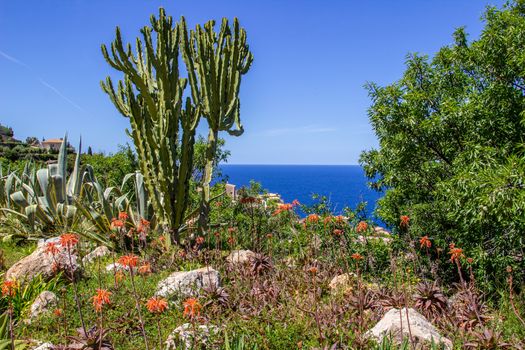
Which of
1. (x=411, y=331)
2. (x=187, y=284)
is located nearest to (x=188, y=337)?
(x=187, y=284)

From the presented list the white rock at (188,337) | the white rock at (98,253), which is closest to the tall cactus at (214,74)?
the white rock at (98,253)

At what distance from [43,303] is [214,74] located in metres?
4.73

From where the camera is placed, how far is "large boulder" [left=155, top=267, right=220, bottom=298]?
4637 millimetres

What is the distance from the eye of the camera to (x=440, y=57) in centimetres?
868

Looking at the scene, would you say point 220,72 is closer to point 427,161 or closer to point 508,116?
point 427,161

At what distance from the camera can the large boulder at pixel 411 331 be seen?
130 inches

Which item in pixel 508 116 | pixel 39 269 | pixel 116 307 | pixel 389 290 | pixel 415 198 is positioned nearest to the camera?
pixel 116 307

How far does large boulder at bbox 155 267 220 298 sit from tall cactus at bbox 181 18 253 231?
2.25 m

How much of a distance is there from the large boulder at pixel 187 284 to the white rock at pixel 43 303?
1191 millimetres

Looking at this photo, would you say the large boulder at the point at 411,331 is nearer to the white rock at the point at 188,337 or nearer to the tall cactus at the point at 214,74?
the white rock at the point at 188,337

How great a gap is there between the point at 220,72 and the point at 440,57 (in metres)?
4.96

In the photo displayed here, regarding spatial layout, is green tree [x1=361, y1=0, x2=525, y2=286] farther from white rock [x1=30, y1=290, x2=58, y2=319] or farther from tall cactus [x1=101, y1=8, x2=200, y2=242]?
white rock [x1=30, y1=290, x2=58, y2=319]

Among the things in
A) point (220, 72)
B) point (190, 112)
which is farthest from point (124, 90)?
point (220, 72)

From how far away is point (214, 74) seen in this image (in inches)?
291
